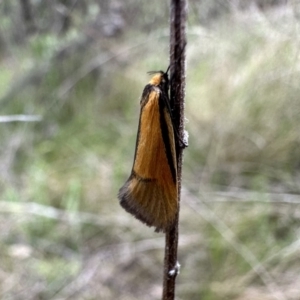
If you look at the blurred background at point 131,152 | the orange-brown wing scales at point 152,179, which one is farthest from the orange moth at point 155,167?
the blurred background at point 131,152

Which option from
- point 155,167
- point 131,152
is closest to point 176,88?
point 155,167

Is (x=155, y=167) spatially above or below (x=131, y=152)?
below

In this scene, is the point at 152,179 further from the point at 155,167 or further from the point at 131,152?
the point at 131,152

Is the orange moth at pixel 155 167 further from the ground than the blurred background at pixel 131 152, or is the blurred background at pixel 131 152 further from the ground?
the blurred background at pixel 131 152

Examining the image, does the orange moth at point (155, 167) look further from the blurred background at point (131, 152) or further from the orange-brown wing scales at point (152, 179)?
the blurred background at point (131, 152)

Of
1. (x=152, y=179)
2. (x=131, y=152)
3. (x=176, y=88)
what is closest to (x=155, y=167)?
(x=152, y=179)

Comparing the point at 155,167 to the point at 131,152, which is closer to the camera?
the point at 155,167
